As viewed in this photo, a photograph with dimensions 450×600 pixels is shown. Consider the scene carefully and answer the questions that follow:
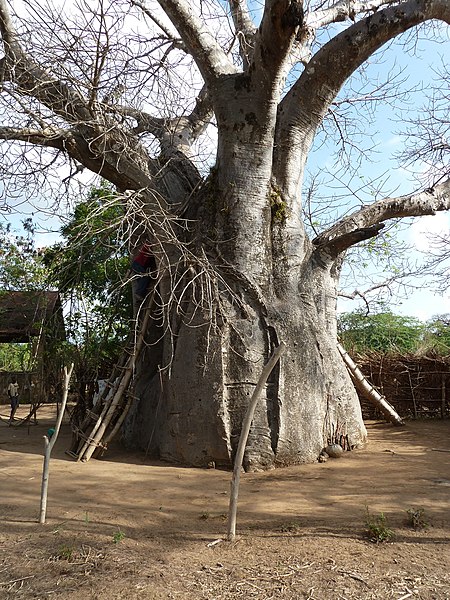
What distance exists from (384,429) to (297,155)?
14.2 feet

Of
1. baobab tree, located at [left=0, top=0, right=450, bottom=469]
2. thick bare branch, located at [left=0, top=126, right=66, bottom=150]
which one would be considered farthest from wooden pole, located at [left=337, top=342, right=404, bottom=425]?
thick bare branch, located at [left=0, top=126, right=66, bottom=150]

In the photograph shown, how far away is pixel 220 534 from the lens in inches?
134

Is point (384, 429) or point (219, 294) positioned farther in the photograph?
point (384, 429)

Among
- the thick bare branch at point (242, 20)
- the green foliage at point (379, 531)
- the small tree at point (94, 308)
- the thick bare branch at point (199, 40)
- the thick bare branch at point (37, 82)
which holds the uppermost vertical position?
the thick bare branch at point (242, 20)

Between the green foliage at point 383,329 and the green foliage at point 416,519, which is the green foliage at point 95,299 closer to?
the green foliage at point 416,519

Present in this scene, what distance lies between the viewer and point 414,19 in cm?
563

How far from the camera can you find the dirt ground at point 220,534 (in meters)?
2.69

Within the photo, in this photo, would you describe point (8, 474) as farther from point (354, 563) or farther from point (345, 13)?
point (345, 13)

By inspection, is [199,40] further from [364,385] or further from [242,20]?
[364,385]

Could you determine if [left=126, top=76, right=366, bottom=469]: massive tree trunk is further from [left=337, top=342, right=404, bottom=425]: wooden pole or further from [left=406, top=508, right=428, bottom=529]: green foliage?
[left=406, top=508, right=428, bottom=529]: green foliage

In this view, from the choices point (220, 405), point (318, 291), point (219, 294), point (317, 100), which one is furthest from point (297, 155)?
point (220, 405)

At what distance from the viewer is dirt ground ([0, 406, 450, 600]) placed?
2689mm

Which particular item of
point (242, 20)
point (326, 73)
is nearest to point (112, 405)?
point (326, 73)

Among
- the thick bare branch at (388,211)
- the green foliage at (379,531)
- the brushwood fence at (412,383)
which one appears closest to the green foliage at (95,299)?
the thick bare branch at (388,211)
